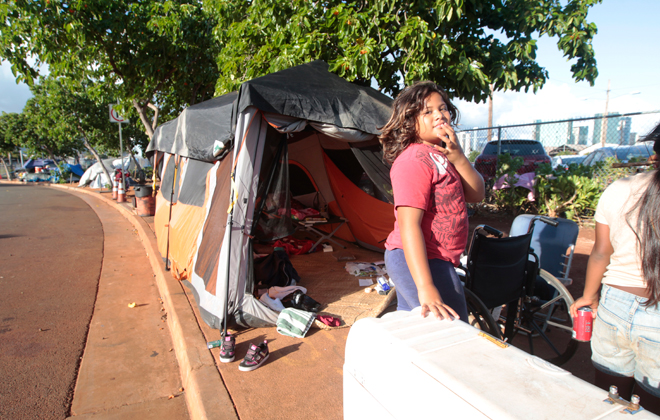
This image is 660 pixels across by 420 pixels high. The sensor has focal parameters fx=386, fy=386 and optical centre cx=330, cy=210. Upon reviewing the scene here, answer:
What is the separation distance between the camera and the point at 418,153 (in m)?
1.68

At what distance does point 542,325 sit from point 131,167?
25423mm

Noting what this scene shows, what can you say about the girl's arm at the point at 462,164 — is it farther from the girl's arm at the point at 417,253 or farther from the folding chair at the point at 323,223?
the folding chair at the point at 323,223

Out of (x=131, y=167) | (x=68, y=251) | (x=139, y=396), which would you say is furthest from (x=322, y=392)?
(x=131, y=167)

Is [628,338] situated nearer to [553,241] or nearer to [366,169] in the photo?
[553,241]

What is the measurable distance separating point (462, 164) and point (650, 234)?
0.76 metres

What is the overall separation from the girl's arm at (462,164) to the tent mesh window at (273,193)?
2.32 m

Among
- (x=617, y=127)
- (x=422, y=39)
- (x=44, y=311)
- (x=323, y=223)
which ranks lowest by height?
(x=44, y=311)

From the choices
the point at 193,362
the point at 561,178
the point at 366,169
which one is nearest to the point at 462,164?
the point at 193,362

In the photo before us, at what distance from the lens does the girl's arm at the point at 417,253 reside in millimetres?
1510

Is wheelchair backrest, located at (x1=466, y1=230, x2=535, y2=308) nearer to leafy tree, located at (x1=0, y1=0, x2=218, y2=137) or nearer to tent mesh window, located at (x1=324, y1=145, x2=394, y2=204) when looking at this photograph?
tent mesh window, located at (x1=324, y1=145, x2=394, y2=204)

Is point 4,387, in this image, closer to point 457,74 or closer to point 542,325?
point 542,325

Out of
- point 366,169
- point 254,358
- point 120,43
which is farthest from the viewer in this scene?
point 120,43

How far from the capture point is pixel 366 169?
185 inches

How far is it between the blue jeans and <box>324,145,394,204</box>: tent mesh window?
2.88 metres
